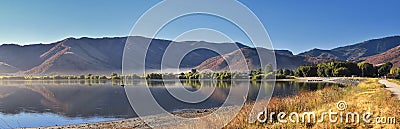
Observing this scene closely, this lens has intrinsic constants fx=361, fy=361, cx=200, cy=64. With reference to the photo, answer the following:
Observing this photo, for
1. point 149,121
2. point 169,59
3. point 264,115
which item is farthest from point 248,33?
point 149,121

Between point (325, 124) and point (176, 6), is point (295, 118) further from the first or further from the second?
point (176, 6)

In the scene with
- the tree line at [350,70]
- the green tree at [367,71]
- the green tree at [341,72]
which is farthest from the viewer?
the green tree at [341,72]

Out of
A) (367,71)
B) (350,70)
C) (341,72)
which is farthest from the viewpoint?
(350,70)

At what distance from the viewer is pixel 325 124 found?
438 inches

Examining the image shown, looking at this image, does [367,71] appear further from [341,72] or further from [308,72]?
[308,72]

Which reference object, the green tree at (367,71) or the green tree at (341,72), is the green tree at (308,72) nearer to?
the green tree at (341,72)

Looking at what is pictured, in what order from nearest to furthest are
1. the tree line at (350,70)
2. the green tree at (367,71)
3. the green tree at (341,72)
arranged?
the green tree at (367,71), the tree line at (350,70), the green tree at (341,72)

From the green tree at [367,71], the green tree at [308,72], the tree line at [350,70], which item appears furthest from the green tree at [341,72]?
the green tree at [308,72]

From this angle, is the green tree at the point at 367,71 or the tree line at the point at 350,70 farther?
the tree line at the point at 350,70

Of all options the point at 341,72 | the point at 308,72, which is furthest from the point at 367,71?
the point at 308,72

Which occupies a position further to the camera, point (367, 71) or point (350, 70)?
point (350, 70)

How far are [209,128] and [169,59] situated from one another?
141 inches

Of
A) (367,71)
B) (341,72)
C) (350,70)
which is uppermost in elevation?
(350,70)

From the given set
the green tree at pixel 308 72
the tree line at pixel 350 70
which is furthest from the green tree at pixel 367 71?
the green tree at pixel 308 72
